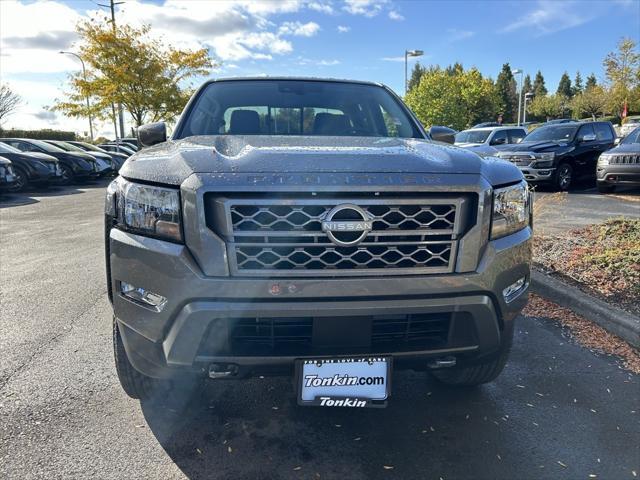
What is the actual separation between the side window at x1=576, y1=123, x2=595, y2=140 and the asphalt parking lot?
10526mm

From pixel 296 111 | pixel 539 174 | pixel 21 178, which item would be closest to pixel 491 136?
pixel 539 174

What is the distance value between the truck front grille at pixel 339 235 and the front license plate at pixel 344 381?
0.38 metres

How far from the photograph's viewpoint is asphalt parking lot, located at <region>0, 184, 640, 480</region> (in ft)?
7.10

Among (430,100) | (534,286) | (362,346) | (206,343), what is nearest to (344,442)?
(362,346)

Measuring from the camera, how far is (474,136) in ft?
52.6

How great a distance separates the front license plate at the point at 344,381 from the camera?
201 centimetres

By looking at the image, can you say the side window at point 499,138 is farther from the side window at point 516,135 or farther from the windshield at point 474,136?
the windshield at point 474,136

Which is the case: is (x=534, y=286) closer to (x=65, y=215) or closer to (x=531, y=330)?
(x=531, y=330)

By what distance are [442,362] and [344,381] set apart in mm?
450

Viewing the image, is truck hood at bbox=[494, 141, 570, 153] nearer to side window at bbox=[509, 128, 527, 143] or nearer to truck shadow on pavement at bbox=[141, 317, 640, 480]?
side window at bbox=[509, 128, 527, 143]

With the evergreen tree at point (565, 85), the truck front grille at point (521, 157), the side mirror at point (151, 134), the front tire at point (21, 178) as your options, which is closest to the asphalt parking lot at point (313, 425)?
the side mirror at point (151, 134)

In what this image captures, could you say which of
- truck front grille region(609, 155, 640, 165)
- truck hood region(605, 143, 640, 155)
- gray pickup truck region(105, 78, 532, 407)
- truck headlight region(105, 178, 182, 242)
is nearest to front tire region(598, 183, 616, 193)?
truck front grille region(609, 155, 640, 165)

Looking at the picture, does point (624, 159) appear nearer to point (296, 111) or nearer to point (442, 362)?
point (296, 111)

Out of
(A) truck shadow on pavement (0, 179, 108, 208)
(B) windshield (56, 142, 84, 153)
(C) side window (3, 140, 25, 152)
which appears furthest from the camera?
(B) windshield (56, 142, 84, 153)
